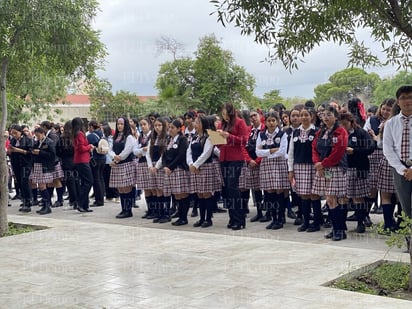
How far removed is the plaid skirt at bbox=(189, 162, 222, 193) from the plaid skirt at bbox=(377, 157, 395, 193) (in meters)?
2.53

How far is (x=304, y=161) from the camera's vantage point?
8398mm

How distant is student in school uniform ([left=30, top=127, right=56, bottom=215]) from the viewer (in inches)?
464

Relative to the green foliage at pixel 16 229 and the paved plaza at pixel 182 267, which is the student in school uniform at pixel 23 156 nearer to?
the green foliage at pixel 16 229

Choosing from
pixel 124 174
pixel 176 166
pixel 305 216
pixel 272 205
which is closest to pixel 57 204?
pixel 124 174

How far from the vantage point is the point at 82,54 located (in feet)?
32.1

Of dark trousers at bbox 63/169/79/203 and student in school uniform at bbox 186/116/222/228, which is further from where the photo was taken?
dark trousers at bbox 63/169/79/203

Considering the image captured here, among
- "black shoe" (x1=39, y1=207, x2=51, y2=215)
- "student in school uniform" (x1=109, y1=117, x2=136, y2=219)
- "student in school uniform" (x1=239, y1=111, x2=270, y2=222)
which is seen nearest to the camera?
"student in school uniform" (x1=239, y1=111, x2=270, y2=222)

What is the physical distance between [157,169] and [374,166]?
3575 mm

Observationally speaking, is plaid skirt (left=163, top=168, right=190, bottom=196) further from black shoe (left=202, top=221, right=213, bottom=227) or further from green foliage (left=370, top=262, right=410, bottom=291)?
green foliage (left=370, top=262, right=410, bottom=291)

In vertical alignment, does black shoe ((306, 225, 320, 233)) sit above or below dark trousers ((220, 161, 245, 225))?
below

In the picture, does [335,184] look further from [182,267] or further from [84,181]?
[84,181]

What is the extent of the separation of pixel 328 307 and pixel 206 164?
461 centimetres

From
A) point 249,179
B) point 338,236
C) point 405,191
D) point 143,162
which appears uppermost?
point 143,162

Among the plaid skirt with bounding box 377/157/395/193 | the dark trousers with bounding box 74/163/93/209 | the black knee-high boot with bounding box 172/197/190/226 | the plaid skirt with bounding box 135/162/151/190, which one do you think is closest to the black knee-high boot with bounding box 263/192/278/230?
the black knee-high boot with bounding box 172/197/190/226
